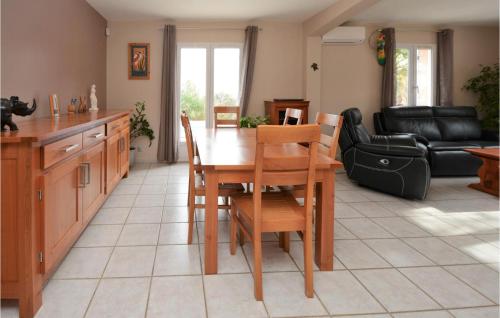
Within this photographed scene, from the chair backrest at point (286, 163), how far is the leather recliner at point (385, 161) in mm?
2480

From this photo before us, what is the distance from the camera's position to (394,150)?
15.0 ft

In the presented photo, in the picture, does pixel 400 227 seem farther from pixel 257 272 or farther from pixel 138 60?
pixel 138 60

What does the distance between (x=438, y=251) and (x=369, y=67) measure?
186 inches

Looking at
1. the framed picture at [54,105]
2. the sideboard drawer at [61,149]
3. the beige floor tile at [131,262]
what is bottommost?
the beige floor tile at [131,262]

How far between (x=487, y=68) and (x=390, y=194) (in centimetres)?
395

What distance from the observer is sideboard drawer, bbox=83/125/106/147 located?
3.20 m

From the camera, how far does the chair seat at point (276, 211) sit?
235 centimetres

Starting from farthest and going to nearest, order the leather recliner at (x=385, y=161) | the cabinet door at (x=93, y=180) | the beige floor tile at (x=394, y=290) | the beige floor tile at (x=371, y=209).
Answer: the leather recliner at (x=385, y=161) < the beige floor tile at (x=371, y=209) < the cabinet door at (x=93, y=180) < the beige floor tile at (x=394, y=290)

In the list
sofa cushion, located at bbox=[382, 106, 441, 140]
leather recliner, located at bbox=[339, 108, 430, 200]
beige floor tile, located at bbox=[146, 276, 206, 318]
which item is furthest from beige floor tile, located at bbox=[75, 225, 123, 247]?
sofa cushion, located at bbox=[382, 106, 441, 140]

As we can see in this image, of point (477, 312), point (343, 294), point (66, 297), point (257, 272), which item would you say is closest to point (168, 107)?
point (66, 297)

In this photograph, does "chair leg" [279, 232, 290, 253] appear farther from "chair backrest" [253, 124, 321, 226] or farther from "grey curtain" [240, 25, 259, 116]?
"grey curtain" [240, 25, 259, 116]

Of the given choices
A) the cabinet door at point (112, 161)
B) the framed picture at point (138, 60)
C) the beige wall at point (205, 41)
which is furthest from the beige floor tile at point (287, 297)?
the framed picture at point (138, 60)

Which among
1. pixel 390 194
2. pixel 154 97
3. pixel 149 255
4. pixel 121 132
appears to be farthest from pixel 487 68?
pixel 149 255

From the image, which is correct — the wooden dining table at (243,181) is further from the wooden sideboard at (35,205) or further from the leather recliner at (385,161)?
the leather recliner at (385,161)
